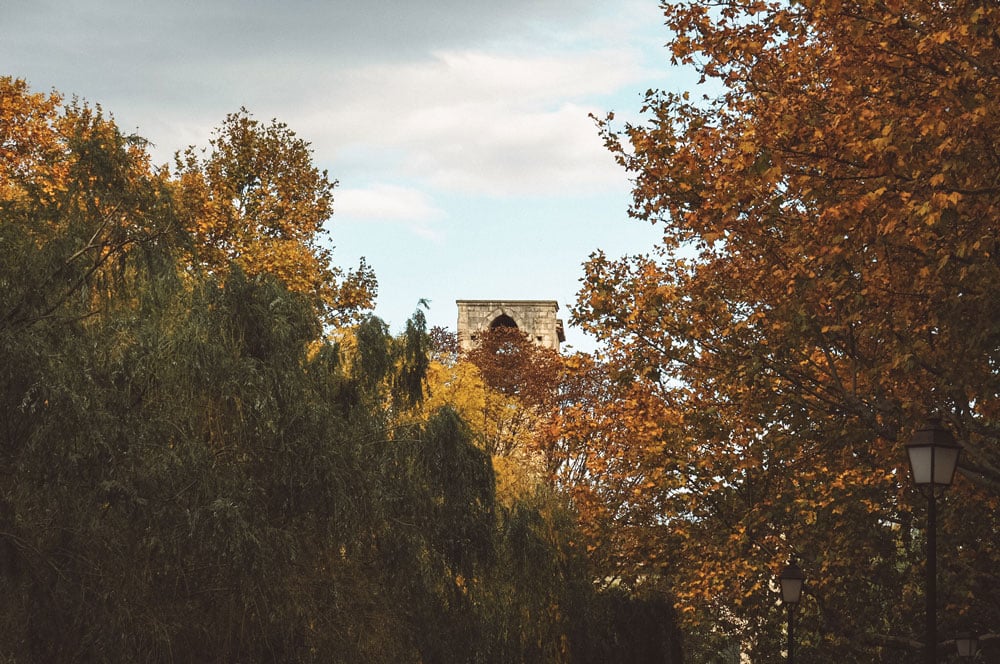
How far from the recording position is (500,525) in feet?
74.1

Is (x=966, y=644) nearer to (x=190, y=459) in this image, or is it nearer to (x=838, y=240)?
(x=838, y=240)

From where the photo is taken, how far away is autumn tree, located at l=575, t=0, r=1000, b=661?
1172 cm

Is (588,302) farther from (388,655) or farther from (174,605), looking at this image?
(174,605)

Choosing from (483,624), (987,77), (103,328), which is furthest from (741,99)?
(483,624)

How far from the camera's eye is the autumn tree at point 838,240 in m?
11.7

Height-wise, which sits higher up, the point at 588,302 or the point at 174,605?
the point at 588,302

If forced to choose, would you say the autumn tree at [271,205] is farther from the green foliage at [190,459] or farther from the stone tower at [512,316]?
the stone tower at [512,316]

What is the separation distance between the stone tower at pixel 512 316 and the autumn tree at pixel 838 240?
54.1 meters

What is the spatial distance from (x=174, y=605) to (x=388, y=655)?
12.4 ft

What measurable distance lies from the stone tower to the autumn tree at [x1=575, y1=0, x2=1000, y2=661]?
2128 inches

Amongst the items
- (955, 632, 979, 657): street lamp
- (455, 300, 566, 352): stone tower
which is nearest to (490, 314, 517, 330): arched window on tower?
(455, 300, 566, 352): stone tower

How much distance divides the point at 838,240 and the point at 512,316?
203 ft

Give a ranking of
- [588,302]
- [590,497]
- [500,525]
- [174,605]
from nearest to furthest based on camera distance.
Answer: [174,605]
[588,302]
[500,525]
[590,497]

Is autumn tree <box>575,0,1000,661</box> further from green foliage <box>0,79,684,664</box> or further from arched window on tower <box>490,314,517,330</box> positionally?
arched window on tower <box>490,314,517,330</box>
